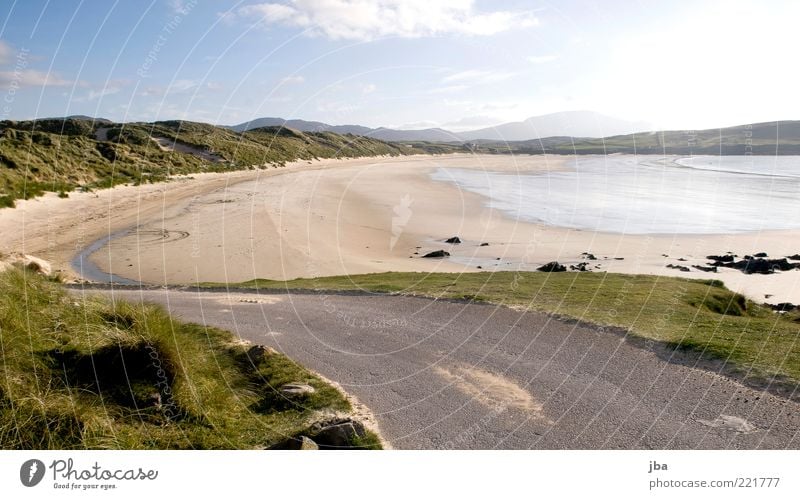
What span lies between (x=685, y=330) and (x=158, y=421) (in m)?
12.8

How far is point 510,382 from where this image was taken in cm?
1123

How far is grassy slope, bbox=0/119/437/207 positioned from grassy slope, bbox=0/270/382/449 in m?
38.7

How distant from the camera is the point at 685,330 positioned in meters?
14.4

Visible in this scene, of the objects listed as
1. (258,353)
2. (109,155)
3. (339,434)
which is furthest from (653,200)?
(109,155)

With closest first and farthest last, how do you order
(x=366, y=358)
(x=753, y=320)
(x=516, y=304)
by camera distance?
1. (x=366, y=358)
2. (x=753, y=320)
3. (x=516, y=304)

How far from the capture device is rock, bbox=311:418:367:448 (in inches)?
334

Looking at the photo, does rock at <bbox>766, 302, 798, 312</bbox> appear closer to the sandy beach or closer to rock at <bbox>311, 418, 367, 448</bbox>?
the sandy beach

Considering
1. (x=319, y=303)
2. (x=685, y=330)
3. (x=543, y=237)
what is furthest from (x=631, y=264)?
(x=319, y=303)

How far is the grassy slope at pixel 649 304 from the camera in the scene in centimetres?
1237

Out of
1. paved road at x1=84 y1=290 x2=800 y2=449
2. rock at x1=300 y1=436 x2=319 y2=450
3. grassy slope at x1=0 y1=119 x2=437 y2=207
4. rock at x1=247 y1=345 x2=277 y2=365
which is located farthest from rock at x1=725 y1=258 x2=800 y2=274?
grassy slope at x1=0 y1=119 x2=437 y2=207

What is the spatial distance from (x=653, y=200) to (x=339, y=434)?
196ft

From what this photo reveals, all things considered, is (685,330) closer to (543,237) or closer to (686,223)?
(543,237)

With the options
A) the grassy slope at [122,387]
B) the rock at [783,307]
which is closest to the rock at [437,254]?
the rock at [783,307]

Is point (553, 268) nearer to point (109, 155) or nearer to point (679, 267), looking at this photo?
point (679, 267)
